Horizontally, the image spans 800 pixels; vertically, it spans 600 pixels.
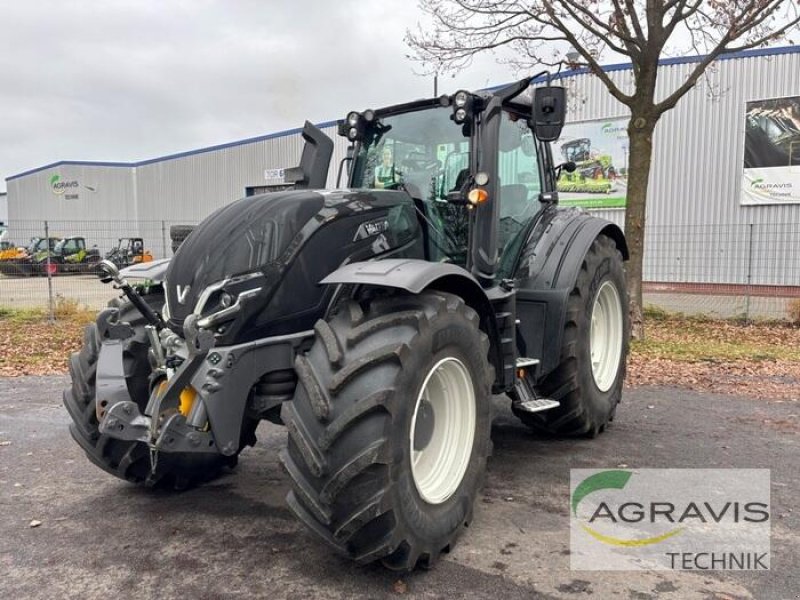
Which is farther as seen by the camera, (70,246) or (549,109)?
(70,246)

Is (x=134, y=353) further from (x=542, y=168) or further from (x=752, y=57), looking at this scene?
(x=752, y=57)

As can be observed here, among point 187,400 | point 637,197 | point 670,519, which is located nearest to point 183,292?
point 187,400

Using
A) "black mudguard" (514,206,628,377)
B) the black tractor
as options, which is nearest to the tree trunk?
"black mudguard" (514,206,628,377)

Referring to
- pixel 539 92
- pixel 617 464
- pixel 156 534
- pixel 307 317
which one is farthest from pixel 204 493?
pixel 539 92

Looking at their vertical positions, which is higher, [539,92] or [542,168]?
[539,92]

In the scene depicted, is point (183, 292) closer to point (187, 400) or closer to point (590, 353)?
point (187, 400)

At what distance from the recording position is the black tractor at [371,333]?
290 centimetres

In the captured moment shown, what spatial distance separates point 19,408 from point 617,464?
5559 mm

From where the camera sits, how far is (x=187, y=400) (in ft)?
10.3

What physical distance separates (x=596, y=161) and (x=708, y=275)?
4.53 meters

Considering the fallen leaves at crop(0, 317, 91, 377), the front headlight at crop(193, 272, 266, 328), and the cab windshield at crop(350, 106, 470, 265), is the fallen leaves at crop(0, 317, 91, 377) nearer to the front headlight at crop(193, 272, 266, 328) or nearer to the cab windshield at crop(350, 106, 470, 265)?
the cab windshield at crop(350, 106, 470, 265)

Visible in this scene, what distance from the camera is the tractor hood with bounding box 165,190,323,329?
11.1 feet

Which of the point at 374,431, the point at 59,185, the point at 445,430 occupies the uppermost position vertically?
the point at 59,185

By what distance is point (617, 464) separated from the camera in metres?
4.75
